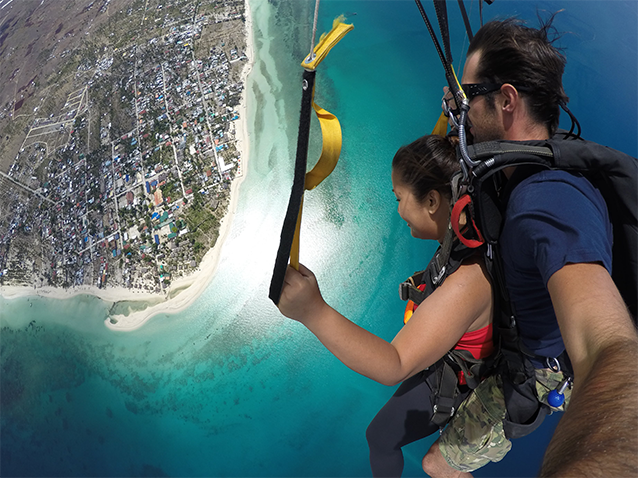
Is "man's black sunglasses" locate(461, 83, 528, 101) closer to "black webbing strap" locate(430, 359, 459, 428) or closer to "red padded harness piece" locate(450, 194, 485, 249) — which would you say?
"red padded harness piece" locate(450, 194, 485, 249)

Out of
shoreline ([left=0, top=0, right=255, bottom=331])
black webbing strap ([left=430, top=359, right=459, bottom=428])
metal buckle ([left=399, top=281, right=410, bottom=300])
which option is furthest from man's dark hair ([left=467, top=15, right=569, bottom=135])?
shoreline ([left=0, top=0, right=255, bottom=331])

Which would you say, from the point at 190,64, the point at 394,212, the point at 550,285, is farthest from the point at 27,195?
the point at 550,285

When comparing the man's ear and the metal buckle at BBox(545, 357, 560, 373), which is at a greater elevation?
the man's ear

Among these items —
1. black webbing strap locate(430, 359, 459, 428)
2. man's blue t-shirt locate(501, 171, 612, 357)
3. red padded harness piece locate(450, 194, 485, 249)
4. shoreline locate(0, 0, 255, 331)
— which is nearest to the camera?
man's blue t-shirt locate(501, 171, 612, 357)

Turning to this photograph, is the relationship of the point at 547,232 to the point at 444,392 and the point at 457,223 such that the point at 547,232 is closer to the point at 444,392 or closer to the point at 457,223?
the point at 457,223

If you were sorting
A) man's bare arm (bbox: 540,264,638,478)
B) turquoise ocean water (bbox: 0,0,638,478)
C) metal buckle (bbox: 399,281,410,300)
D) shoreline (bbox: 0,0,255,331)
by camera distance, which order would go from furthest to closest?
shoreline (bbox: 0,0,255,331) < turquoise ocean water (bbox: 0,0,638,478) < metal buckle (bbox: 399,281,410,300) < man's bare arm (bbox: 540,264,638,478)

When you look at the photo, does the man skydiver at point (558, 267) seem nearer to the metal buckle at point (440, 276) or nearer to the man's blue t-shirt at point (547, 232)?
the man's blue t-shirt at point (547, 232)

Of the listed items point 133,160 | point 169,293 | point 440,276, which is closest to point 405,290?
point 440,276

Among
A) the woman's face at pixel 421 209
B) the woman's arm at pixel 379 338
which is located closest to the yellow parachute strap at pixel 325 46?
the woman's arm at pixel 379 338
